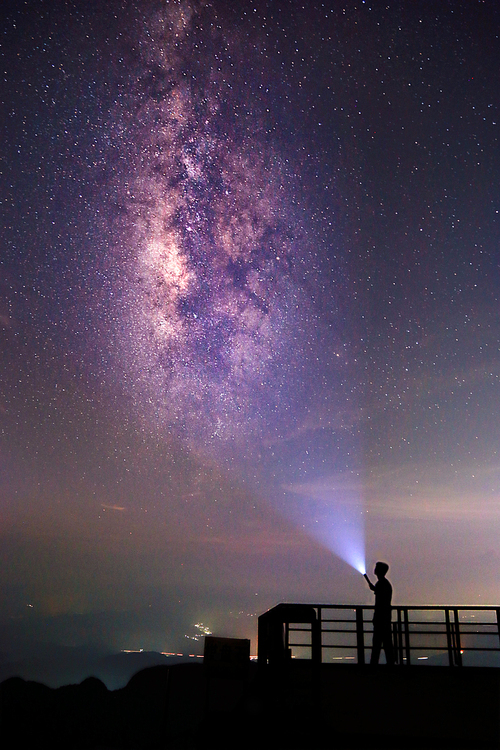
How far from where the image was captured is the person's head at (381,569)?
28.5 feet

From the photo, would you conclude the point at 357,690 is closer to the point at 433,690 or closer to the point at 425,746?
the point at 433,690

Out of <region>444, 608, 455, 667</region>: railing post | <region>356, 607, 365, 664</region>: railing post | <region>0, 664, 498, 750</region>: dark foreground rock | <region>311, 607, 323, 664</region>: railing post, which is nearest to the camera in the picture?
<region>0, 664, 498, 750</region>: dark foreground rock

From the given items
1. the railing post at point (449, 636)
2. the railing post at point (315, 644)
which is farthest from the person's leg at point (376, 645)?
the railing post at point (449, 636)

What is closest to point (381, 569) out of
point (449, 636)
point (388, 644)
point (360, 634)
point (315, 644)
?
point (388, 644)

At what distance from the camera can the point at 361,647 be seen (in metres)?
8.95

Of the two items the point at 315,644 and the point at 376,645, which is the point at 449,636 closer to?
the point at 376,645

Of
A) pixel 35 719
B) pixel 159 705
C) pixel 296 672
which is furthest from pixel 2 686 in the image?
pixel 296 672

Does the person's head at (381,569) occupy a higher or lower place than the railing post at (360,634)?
higher

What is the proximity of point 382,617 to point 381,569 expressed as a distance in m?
0.81

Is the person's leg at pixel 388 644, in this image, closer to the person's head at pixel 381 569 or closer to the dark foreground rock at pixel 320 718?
the dark foreground rock at pixel 320 718

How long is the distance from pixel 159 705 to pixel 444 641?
76002 millimetres

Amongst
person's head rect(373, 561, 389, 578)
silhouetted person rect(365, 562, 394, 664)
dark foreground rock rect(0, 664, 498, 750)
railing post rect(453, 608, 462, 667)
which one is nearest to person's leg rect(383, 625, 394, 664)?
silhouetted person rect(365, 562, 394, 664)

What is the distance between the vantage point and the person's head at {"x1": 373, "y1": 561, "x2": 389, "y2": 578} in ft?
28.5

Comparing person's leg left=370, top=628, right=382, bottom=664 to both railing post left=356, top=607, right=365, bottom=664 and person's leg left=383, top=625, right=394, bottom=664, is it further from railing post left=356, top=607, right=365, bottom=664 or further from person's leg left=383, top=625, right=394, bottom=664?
railing post left=356, top=607, right=365, bottom=664
